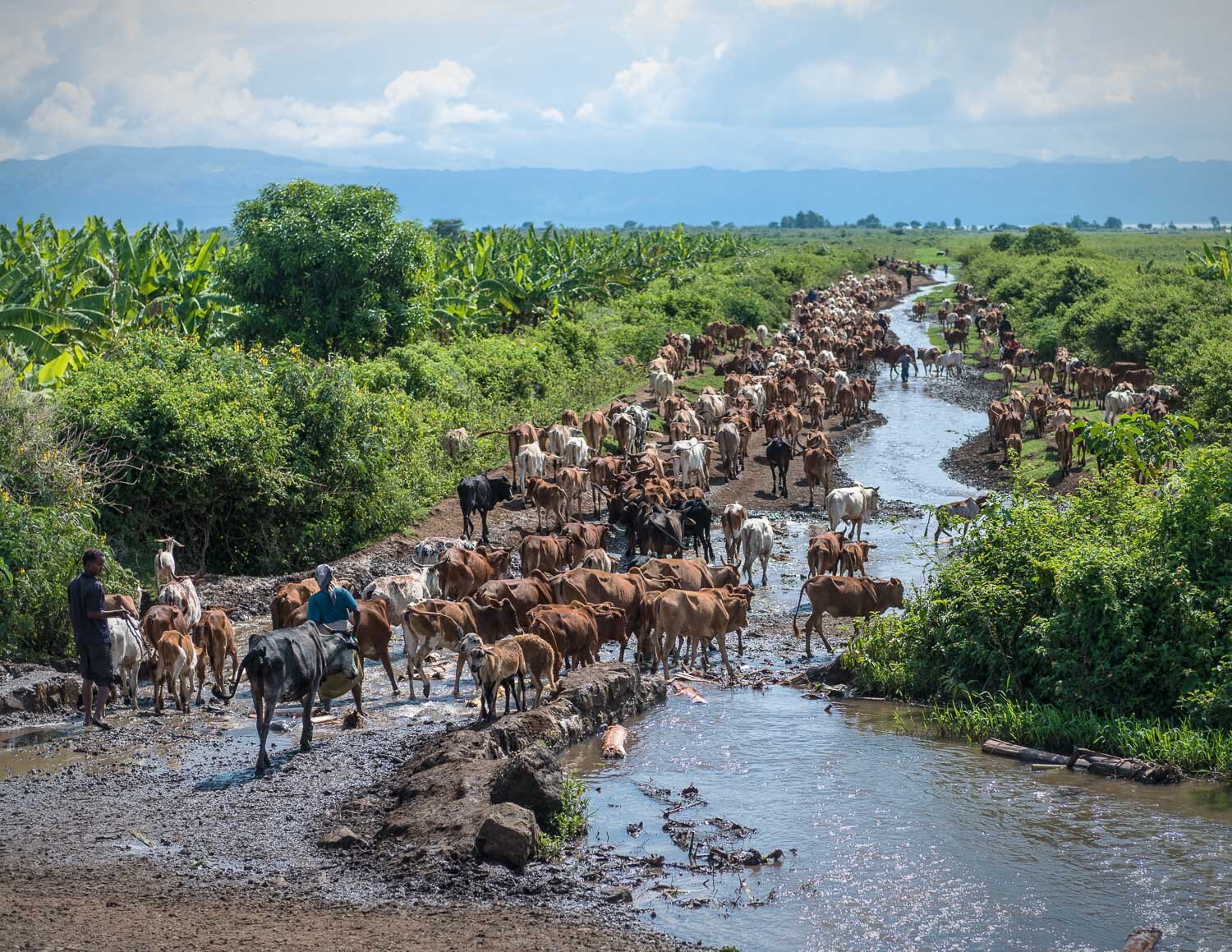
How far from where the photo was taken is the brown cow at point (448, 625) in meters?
14.1

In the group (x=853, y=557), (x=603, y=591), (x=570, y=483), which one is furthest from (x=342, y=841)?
(x=570, y=483)

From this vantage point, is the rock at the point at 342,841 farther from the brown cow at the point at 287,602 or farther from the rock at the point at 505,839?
the brown cow at the point at 287,602

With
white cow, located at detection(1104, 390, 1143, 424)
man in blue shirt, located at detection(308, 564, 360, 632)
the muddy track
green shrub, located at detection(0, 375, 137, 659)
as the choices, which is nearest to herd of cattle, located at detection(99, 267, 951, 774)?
man in blue shirt, located at detection(308, 564, 360, 632)

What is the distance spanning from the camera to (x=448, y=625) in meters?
14.2

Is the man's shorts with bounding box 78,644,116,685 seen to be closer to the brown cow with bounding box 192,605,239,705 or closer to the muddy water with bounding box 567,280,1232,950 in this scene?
the brown cow with bounding box 192,605,239,705

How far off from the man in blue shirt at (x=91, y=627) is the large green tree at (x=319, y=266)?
1617cm

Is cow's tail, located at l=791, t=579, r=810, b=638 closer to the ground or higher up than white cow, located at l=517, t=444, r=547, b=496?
closer to the ground

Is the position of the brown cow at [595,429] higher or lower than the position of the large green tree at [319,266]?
lower

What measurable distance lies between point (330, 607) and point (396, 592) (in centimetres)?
283

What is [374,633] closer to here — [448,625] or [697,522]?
[448,625]

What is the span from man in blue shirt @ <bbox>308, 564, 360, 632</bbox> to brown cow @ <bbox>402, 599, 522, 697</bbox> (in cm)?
109

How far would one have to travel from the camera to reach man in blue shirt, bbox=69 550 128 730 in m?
12.3

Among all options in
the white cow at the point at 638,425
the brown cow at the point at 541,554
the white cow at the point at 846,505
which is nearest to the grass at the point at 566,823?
the brown cow at the point at 541,554

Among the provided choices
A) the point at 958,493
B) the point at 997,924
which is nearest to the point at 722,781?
the point at 997,924
